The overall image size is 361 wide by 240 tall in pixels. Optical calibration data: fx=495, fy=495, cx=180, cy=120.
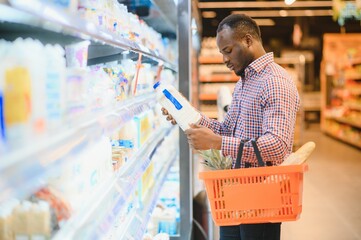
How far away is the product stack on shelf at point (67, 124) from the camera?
1.13m

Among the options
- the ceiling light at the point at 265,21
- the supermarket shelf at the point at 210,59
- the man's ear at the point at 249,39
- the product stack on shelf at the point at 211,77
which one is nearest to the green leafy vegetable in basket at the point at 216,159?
the man's ear at the point at 249,39

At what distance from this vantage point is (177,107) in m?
2.71

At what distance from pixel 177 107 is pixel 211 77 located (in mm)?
8781

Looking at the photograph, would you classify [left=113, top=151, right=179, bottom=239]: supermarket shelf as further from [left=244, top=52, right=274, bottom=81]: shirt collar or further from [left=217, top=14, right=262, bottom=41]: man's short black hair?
[left=217, top=14, right=262, bottom=41]: man's short black hair

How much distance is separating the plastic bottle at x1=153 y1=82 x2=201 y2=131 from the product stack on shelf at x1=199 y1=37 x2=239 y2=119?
26.2 ft

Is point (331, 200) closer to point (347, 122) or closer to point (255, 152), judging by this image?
point (255, 152)

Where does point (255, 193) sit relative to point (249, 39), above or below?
below

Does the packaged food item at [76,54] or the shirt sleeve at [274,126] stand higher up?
the packaged food item at [76,54]

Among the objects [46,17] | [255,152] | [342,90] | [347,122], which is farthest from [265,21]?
[46,17]

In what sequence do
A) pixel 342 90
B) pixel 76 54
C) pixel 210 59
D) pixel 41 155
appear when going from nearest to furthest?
pixel 41 155 < pixel 76 54 < pixel 210 59 < pixel 342 90

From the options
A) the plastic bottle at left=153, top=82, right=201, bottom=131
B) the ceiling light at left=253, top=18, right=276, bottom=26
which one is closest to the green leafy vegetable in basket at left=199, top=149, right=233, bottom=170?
the plastic bottle at left=153, top=82, right=201, bottom=131

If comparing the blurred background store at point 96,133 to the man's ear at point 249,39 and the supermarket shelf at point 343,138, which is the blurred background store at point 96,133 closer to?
the man's ear at point 249,39

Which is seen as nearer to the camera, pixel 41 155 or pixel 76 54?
pixel 41 155

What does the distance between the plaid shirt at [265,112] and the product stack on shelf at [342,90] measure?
9888mm
